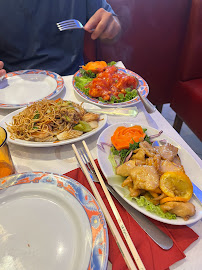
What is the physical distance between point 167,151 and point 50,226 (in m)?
0.62

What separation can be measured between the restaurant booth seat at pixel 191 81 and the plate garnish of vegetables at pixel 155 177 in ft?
6.20

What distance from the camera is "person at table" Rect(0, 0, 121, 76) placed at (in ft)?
6.87

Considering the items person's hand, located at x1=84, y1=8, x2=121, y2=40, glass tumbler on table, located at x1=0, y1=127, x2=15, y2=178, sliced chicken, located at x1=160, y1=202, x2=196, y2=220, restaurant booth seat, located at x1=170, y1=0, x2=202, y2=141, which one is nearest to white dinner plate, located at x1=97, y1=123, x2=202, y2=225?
sliced chicken, located at x1=160, y1=202, x2=196, y2=220

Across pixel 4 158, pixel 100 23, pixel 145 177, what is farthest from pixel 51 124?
pixel 100 23

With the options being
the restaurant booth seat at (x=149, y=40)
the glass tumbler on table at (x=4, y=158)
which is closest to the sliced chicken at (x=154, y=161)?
the glass tumbler on table at (x=4, y=158)

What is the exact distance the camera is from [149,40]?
3016mm

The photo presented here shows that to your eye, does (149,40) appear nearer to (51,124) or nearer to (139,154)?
(51,124)

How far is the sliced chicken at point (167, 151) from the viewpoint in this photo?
981 millimetres

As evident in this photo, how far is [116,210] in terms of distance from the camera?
0.78 m

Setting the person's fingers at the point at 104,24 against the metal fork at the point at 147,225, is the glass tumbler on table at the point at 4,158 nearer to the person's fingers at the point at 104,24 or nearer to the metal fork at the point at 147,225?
the metal fork at the point at 147,225

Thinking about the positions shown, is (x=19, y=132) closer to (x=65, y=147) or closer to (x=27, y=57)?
(x=65, y=147)

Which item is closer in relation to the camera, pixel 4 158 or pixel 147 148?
pixel 4 158

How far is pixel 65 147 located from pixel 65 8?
187cm

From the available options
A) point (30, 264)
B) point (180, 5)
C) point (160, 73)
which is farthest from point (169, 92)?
point (30, 264)
